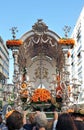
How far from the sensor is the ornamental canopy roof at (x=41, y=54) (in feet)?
89.5

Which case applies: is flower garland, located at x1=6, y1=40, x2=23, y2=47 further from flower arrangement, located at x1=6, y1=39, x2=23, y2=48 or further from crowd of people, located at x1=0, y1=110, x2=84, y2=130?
crowd of people, located at x1=0, y1=110, x2=84, y2=130

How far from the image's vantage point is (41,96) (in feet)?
90.8

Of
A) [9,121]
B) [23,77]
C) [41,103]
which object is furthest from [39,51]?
[9,121]

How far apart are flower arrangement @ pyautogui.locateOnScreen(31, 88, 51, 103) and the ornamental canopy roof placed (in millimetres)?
2386

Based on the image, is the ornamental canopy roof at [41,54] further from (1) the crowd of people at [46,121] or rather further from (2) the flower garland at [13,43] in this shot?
(1) the crowd of people at [46,121]

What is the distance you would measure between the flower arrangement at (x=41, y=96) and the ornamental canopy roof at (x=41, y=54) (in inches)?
93.9

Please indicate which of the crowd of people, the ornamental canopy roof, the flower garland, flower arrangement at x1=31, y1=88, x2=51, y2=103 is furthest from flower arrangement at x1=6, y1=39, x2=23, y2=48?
the crowd of people

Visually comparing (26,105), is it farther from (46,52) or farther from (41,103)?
(46,52)

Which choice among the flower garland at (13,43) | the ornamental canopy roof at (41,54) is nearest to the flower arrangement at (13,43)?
the flower garland at (13,43)

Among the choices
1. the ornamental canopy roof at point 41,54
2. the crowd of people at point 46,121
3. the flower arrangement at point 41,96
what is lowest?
the crowd of people at point 46,121

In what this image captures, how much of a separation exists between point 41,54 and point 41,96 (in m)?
3.87

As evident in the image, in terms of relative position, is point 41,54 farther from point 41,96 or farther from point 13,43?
point 41,96

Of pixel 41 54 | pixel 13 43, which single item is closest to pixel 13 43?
pixel 13 43

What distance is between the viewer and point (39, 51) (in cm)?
2970
